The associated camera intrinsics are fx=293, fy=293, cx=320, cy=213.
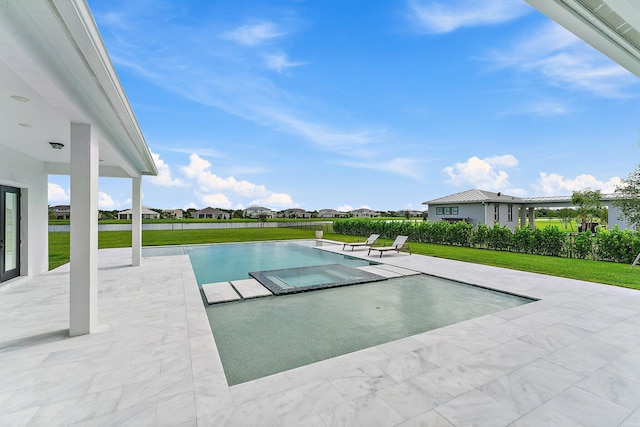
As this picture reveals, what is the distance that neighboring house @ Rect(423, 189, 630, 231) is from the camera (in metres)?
21.9

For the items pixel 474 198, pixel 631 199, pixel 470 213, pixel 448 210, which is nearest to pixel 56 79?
pixel 631 199

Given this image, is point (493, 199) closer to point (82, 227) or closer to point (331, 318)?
point (331, 318)

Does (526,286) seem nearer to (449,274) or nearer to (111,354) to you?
(449,274)

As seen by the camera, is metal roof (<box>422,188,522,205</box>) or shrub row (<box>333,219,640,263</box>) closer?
shrub row (<box>333,219,640,263</box>)

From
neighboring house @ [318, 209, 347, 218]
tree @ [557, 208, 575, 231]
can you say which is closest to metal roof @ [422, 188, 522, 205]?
tree @ [557, 208, 575, 231]

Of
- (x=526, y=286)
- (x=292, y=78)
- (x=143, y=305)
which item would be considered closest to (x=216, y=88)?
(x=292, y=78)

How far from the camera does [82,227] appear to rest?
13.9 feet

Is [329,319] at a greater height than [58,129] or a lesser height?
lesser

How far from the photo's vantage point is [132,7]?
6086 millimetres

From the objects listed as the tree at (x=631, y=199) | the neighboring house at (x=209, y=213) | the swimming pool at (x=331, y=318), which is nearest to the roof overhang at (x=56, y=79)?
the swimming pool at (x=331, y=318)

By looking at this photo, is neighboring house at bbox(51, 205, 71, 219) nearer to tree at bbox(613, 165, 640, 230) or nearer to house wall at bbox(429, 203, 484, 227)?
house wall at bbox(429, 203, 484, 227)

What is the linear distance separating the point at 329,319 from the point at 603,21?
4.82 m

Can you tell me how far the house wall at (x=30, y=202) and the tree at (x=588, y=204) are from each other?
33196 millimetres

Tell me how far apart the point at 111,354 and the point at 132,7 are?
21.8 feet
